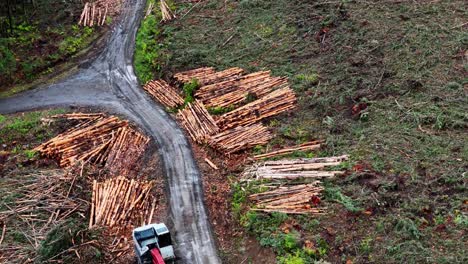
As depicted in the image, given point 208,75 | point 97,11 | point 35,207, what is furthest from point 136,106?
point 97,11

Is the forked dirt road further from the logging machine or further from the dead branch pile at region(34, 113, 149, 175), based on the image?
the dead branch pile at region(34, 113, 149, 175)

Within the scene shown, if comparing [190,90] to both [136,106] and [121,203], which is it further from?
[121,203]

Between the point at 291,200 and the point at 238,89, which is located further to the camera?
the point at 238,89

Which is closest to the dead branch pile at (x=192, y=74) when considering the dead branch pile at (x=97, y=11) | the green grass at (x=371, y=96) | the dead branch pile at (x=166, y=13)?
the green grass at (x=371, y=96)

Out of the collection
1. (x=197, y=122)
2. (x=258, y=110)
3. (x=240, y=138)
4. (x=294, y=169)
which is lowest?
(x=294, y=169)

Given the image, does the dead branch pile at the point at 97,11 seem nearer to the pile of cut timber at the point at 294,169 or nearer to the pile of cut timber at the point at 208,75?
the pile of cut timber at the point at 208,75

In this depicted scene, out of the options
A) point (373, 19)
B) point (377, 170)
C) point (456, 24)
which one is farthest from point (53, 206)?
point (456, 24)

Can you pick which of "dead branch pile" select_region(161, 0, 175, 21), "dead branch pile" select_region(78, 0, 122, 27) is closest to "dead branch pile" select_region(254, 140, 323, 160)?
"dead branch pile" select_region(161, 0, 175, 21)
